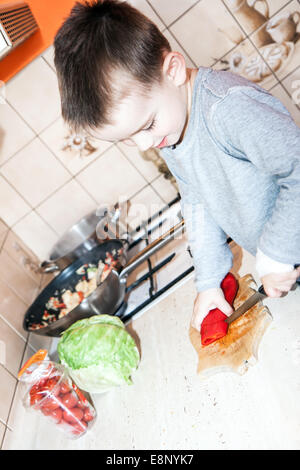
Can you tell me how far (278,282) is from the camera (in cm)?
66

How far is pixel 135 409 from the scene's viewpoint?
0.86m

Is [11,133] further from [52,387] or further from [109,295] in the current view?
[52,387]

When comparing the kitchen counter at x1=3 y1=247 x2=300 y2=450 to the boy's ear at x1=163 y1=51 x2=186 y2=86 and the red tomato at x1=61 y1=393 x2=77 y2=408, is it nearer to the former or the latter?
the red tomato at x1=61 y1=393 x2=77 y2=408

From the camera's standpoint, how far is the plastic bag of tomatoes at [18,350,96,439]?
0.88 meters

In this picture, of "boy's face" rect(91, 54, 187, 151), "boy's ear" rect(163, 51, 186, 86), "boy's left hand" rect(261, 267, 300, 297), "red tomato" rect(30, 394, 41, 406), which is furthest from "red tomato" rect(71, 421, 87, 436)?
"boy's ear" rect(163, 51, 186, 86)

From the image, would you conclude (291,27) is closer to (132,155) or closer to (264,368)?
(132,155)

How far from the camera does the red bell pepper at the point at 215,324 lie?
791mm

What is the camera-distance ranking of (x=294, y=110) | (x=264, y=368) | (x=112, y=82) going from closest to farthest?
(x=112, y=82) → (x=264, y=368) → (x=294, y=110)

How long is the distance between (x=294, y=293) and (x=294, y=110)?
0.97 meters

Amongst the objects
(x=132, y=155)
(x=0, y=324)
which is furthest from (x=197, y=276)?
(x=132, y=155)

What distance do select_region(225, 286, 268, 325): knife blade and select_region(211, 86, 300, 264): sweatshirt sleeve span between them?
0.08m

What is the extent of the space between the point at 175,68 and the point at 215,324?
49cm

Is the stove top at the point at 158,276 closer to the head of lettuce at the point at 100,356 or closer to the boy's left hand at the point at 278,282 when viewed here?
the head of lettuce at the point at 100,356
